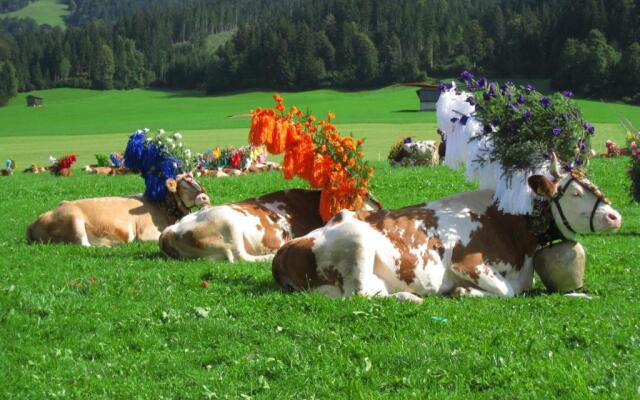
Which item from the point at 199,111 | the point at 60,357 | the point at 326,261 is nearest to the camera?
the point at 60,357

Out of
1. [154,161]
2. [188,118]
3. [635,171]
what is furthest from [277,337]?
[188,118]

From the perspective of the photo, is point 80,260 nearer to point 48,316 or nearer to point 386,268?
point 48,316

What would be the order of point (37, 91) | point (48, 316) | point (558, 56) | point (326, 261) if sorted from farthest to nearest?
point (37, 91) → point (558, 56) → point (326, 261) → point (48, 316)

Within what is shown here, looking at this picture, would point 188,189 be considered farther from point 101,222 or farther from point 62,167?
point 62,167

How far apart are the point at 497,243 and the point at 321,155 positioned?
332cm

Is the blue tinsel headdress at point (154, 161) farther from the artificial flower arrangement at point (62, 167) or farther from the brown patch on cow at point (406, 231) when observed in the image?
the artificial flower arrangement at point (62, 167)

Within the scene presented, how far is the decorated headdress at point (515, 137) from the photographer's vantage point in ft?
33.5

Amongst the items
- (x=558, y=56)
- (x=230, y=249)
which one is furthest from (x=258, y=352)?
(x=558, y=56)

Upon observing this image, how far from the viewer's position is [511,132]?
1038 centimetres

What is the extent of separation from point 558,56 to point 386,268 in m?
131

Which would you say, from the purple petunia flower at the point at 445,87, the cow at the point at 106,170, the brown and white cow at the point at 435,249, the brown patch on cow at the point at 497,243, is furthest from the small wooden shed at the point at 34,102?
the brown patch on cow at the point at 497,243

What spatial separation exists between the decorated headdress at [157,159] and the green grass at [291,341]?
409 cm

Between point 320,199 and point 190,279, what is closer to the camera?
point 190,279

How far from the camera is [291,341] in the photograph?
318 inches
